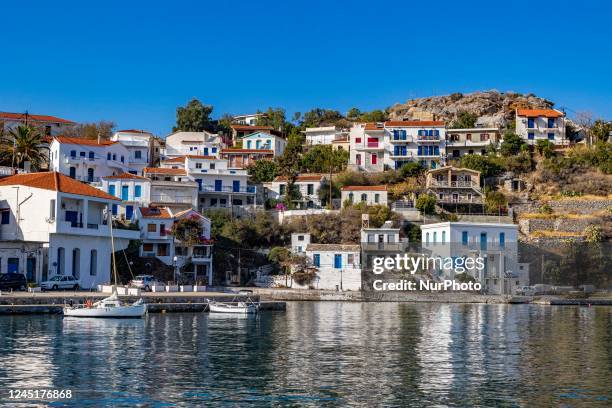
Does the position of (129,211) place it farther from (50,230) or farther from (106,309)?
(106,309)

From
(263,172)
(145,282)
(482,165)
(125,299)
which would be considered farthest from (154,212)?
(482,165)

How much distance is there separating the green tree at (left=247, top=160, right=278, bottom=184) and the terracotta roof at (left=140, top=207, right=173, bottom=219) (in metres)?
20.9

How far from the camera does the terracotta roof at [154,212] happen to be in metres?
72.2

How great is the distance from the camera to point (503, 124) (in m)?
115

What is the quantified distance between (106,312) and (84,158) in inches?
1574

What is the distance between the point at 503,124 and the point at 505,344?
3068 inches

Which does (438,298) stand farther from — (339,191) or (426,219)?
(339,191)

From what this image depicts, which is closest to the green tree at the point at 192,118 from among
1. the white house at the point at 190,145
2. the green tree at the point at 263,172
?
the white house at the point at 190,145

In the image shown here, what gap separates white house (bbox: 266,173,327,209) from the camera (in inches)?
3514

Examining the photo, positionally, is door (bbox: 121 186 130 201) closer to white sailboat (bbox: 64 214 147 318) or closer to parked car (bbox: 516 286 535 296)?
white sailboat (bbox: 64 214 147 318)

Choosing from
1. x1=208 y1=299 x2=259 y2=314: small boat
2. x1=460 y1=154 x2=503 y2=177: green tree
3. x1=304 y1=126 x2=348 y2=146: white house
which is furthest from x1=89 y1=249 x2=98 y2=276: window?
x1=304 y1=126 x2=348 y2=146: white house

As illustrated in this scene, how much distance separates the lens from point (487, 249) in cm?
7588

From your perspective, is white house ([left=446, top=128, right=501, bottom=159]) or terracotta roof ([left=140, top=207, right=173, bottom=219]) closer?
terracotta roof ([left=140, top=207, right=173, bottom=219])

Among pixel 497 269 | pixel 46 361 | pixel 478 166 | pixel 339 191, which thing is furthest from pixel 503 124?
pixel 46 361
